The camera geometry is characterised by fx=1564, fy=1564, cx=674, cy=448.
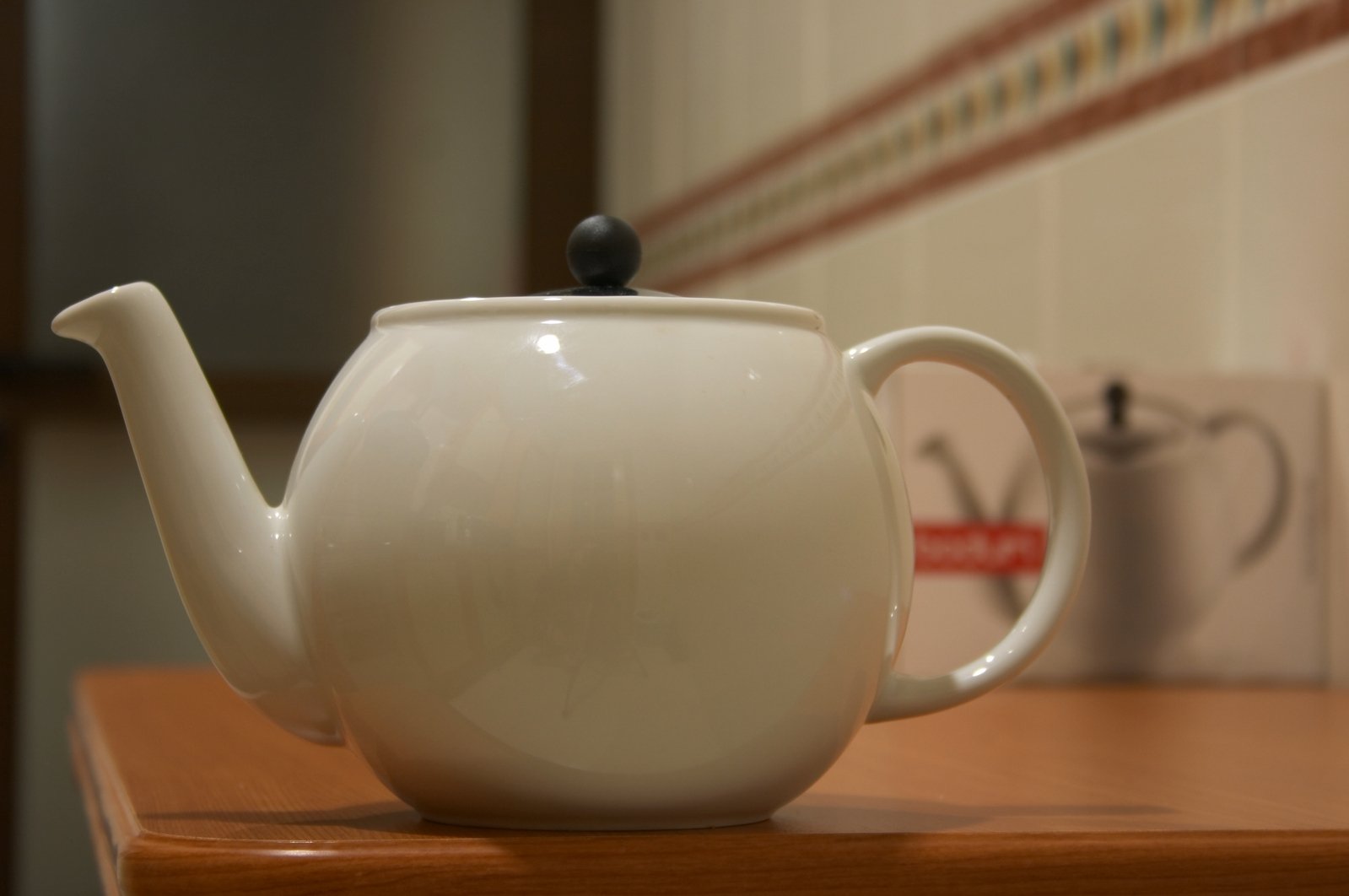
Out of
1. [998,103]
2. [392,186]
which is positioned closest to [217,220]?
[392,186]

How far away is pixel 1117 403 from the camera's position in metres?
0.99

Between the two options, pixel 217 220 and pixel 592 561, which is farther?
pixel 217 220

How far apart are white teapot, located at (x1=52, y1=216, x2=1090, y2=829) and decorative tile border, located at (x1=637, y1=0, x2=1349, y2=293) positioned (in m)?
0.76

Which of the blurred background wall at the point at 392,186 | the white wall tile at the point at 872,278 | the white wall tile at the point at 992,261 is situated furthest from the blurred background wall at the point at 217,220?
the white wall tile at the point at 992,261

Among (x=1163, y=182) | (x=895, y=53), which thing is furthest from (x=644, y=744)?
(x=895, y=53)

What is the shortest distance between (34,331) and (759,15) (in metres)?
1.22

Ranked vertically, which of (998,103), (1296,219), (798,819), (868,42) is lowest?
(798,819)

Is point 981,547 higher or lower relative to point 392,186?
lower

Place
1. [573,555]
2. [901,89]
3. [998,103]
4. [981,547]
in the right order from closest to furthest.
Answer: [573,555] → [981,547] → [998,103] → [901,89]

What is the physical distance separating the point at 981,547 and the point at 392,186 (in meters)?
1.78

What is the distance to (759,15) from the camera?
79.4 inches

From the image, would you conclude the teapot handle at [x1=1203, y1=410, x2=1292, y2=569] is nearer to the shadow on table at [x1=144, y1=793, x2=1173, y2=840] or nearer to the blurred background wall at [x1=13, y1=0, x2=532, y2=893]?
the shadow on table at [x1=144, y1=793, x2=1173, y2=840]

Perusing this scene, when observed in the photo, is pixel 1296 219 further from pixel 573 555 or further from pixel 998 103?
pixel 573 555

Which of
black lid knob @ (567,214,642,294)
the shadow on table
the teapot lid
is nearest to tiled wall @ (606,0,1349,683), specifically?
the teapot lid
